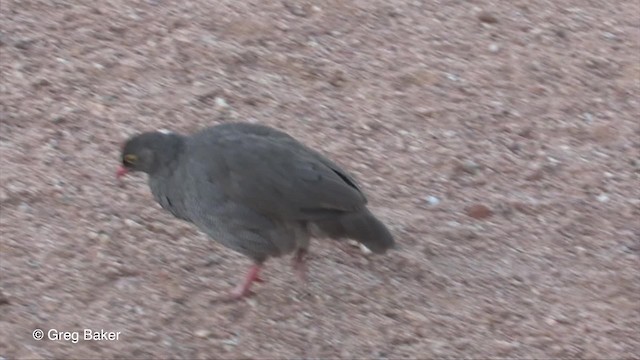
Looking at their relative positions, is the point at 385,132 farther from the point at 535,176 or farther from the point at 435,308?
the point at 435,308

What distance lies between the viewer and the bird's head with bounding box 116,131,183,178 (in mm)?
5535

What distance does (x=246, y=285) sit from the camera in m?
5.51

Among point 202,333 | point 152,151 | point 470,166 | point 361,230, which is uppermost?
point 152,151

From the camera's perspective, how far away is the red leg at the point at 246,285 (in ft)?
18.0

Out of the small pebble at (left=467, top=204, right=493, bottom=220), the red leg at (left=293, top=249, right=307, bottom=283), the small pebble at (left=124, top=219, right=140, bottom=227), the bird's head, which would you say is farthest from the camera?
the small pebble at (left=467, top=204, right=493, bottom=220)

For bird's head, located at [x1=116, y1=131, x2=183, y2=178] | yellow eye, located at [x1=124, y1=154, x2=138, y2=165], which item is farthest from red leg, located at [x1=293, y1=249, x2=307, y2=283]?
yellow eye, located at [x1=124, y1=154, x2=138, y2=165]

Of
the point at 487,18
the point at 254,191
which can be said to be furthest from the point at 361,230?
the point at 487,18

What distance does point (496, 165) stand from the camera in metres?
6.80

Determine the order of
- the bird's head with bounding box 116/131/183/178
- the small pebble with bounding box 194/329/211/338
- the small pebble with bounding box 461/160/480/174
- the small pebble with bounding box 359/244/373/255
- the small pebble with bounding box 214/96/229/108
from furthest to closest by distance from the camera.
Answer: the small pebble with bounding box 214/96/229/108 → the small pebble with bounding box 461/160/480/174 → the small pebble with bounding box 359/244/373/255 → the bird's head with bounding box 116/131/183/178 → the small pebble with bounding box 194/329/211/338

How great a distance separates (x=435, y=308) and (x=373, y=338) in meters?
0.40

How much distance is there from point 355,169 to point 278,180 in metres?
1.32

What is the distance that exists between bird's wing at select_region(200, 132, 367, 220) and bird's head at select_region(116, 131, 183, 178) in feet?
0.71

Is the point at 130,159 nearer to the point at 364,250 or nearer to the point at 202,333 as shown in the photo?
the point at 202,333

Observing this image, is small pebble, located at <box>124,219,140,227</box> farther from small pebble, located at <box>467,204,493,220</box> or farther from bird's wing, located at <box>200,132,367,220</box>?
small pebble, located at <box>467,204,493,220</box>
